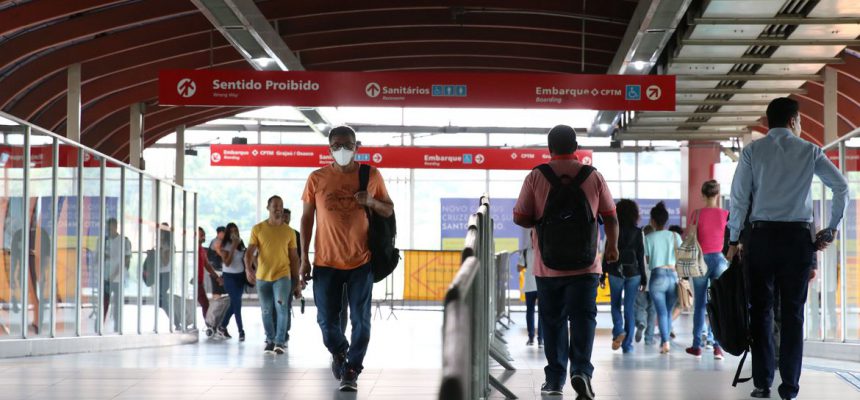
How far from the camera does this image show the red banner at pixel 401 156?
78.8 ft

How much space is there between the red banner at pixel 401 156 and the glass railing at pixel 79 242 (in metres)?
8.51

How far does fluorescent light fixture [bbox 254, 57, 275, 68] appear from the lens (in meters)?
15.3

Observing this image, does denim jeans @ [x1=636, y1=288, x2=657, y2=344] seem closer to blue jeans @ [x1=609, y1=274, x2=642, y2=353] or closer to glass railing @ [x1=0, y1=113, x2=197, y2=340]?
blue jeans @ [x1=609, y1=274, x2=642, y2=353]

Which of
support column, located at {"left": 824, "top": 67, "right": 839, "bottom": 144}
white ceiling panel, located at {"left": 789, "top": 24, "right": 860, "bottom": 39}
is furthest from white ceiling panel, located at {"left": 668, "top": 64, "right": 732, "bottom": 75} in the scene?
white ceiling panel, located at {"left": 789, "top": 24, "right": 860, "bottom": 39}

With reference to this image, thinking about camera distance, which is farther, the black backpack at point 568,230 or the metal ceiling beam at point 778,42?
the metal ceiling beam at point 778,42

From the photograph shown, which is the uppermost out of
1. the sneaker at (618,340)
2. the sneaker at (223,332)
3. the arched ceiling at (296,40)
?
the arched ceiling at (296,40)

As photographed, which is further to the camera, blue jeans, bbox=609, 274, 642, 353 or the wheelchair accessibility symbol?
the wheelchair accessibility symbol

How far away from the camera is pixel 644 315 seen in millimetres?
13469

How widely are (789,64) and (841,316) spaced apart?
3982 mm

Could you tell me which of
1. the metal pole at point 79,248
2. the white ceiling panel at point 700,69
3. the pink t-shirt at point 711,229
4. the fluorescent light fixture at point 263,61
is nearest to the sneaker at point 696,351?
the pink t-shirt at point 711,229

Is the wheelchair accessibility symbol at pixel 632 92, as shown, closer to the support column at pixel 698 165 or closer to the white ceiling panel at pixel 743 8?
the white ceiling panel at pixel 743 8

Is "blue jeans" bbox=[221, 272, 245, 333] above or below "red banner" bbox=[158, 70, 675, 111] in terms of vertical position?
below

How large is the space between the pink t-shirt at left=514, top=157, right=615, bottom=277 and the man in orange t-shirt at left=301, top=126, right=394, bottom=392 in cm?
99

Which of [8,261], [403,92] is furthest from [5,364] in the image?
[403,92]
